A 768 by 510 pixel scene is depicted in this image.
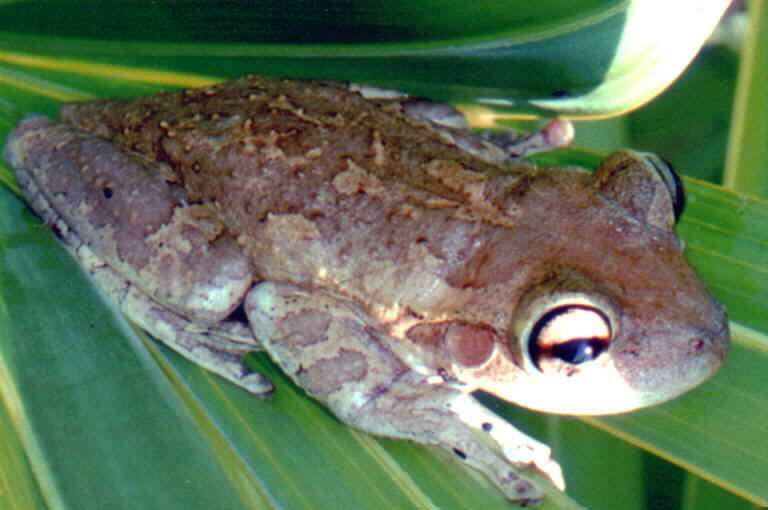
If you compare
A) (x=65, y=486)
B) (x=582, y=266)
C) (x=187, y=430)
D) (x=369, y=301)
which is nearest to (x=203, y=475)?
(x=187, y=430)

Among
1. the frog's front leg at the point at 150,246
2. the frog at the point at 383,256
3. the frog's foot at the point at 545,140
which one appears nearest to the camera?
the frog at the point at 383,256

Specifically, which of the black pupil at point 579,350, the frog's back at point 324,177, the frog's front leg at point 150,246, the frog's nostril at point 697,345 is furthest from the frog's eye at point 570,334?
the frog's front leg at point 150,246

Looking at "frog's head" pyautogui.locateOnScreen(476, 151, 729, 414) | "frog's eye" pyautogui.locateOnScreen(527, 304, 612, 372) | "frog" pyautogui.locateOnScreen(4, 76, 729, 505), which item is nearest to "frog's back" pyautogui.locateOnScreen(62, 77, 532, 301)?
"frog" pyautogui.locateOnScreen(4, 76, 729, 505)

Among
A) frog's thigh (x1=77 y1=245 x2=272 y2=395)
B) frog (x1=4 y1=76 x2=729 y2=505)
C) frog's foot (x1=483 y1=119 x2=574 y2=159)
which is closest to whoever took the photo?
frog (x1=4 y1=76 x2=729 y2=505)

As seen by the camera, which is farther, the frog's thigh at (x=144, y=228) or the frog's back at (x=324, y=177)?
the frog's thigh at (x=144, y=228)

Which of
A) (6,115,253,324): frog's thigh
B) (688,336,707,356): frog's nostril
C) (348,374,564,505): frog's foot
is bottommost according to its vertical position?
(348,374,564,505): frog's foot

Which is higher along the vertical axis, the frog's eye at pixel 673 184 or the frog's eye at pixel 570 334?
the frog's eye at pixel 673 184

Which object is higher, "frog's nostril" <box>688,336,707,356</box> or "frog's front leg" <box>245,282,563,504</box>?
"frog's nostril" <box>688,336,707,356</box>

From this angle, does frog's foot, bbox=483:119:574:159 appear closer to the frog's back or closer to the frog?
the frog

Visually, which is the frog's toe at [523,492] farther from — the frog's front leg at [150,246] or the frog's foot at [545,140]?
the frog's foot at [545,140]
